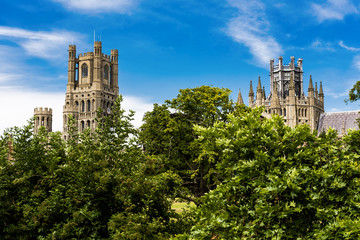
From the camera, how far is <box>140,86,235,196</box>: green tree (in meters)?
38.9

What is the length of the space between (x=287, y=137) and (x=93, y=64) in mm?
165306

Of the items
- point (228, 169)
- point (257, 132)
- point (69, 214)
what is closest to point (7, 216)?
point (69, 214)

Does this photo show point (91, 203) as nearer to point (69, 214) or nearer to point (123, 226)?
point (69, 214)

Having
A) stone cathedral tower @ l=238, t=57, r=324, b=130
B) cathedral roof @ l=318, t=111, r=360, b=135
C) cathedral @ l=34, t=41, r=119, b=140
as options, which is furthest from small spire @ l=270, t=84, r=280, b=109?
cathedral @ l=34, t=41, r=119, b=140

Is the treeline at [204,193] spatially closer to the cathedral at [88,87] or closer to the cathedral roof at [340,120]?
the cathedral roof at [340,120]

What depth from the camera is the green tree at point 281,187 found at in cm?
1451

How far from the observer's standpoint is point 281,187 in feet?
47.2

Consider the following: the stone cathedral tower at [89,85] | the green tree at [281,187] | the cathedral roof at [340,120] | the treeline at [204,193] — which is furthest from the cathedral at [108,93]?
the green tree at [281,187]

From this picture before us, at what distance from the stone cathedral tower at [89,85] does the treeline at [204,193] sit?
→ 142 m

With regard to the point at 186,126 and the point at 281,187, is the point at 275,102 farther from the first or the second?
the point at 281,187

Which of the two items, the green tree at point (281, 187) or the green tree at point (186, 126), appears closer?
the green tree at point (281, 187)

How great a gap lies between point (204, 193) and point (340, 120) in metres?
103

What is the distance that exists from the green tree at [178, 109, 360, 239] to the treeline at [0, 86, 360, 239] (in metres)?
0.04

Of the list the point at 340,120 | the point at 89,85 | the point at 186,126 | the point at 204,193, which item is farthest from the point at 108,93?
the point at 204,193
